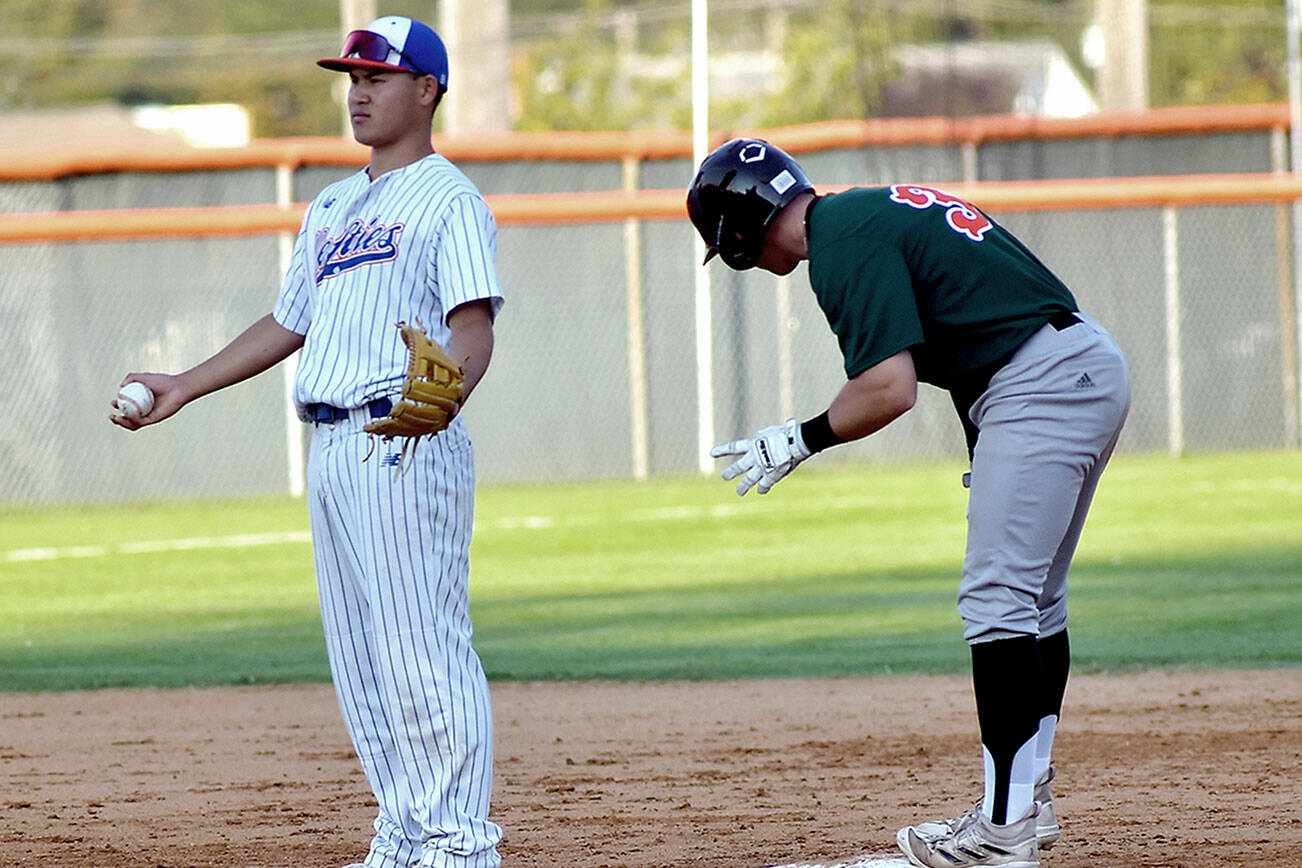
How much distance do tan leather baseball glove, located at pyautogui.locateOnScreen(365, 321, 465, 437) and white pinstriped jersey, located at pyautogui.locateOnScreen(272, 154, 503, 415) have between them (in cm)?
16

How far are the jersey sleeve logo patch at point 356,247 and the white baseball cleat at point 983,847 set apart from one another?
1.84 metres

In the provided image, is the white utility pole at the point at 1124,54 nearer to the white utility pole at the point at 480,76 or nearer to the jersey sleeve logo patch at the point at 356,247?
the white utility pole at the point at 480,76

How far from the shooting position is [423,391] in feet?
12.3

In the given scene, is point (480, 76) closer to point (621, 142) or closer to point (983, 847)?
point (621, 142)

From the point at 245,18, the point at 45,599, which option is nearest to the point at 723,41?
the point at 245,18

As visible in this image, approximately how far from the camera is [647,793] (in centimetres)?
555

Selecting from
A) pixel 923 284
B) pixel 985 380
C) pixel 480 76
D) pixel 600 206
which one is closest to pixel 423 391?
pixel 923 284

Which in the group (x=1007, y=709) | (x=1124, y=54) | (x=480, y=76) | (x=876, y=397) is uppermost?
(x=1124, y=54)

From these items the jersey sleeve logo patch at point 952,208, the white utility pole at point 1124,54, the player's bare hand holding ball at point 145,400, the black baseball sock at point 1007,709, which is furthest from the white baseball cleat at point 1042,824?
the white utility pole at point 1124,54

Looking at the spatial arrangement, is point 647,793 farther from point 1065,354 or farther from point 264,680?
point 264,680

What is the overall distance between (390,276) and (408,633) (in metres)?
0.77

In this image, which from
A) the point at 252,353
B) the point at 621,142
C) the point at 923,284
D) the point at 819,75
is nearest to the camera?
the point at 923,284

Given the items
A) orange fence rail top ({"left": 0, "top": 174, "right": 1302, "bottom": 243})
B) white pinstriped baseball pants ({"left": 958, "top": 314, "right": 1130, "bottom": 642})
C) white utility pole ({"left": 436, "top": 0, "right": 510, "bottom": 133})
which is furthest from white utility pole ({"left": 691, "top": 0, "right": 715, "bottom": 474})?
white pinstriped baseball pants ({"left": 958, "top": 314, "right": 1130, "bottom": 642})

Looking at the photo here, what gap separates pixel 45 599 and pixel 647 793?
575cm
